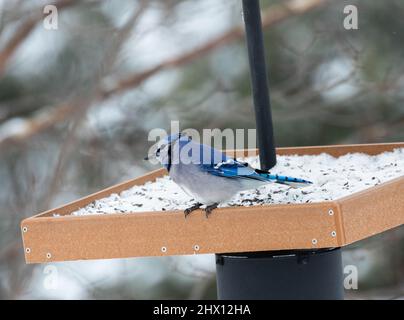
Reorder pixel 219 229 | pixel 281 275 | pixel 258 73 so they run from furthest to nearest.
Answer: pixel 258 73 < pixel 281 275 < pixel 219 229

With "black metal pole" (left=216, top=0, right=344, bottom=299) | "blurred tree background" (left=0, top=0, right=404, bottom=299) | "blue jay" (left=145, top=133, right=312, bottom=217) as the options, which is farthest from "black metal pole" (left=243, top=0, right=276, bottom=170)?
"blurred tree background" (left=0, top=0, right=404, bottom=299)

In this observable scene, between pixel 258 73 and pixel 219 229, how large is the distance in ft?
2.52

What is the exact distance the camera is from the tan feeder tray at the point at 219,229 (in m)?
2.51

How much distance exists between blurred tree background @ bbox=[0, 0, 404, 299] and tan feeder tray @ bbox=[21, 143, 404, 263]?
263cm

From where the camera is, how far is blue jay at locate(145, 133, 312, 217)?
2705mm

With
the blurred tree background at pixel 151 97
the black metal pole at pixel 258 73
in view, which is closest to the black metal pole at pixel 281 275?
the black metal pole at pixel 258 73

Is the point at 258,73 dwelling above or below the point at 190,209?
above

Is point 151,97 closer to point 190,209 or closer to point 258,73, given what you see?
point 258,73

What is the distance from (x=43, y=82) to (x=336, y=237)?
11.8 feet

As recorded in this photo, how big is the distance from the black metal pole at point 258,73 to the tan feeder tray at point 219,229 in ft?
1.90

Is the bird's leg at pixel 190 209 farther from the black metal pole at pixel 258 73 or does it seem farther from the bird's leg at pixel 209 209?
the black metal pole at pixel 258 73

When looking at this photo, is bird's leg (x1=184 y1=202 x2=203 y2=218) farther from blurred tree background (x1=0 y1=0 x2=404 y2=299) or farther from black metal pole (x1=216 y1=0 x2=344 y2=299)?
blurred tree background (x1=0 y1=0 x2=404 y2=299)

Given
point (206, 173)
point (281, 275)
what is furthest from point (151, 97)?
point (281, 275)

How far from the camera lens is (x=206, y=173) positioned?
109 inches
